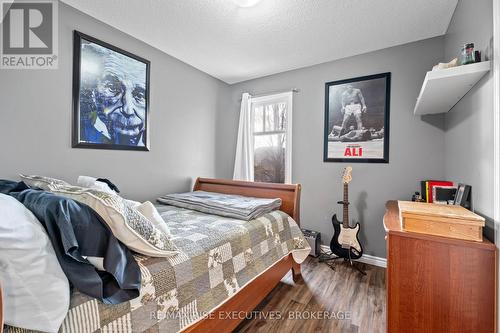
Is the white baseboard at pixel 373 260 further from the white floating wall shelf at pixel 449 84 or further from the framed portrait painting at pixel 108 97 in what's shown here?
A: the framed portrait painting at pixel 108 97

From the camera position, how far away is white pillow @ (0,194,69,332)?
2.18 ft

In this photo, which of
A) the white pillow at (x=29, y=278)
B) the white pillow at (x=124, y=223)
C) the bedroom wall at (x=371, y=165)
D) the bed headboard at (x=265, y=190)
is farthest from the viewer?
the bedroom wall at (x=371, y=165)

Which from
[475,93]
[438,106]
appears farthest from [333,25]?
[475,93]

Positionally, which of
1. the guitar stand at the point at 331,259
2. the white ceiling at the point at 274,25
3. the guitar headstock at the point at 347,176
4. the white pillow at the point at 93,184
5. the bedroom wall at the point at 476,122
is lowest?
the guitar stand at the point at 331,259

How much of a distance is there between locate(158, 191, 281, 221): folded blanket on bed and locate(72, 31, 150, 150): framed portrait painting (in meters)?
0.77

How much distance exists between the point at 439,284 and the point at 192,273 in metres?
1.22

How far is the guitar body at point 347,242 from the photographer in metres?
2.42

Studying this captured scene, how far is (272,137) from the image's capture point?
11.0 feet

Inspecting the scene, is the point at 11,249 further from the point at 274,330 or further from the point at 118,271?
the point at 274,330

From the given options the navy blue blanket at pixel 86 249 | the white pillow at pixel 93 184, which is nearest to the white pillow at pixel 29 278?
the navy blue blanket at pixel 86 249

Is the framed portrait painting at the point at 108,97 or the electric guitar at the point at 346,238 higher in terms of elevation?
the framed portrait painting at the point at 108,97

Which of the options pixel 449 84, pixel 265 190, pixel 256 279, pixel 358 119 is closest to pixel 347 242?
pixel 265 190

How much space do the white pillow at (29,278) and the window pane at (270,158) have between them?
2.72 metres

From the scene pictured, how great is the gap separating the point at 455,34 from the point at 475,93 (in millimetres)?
881
